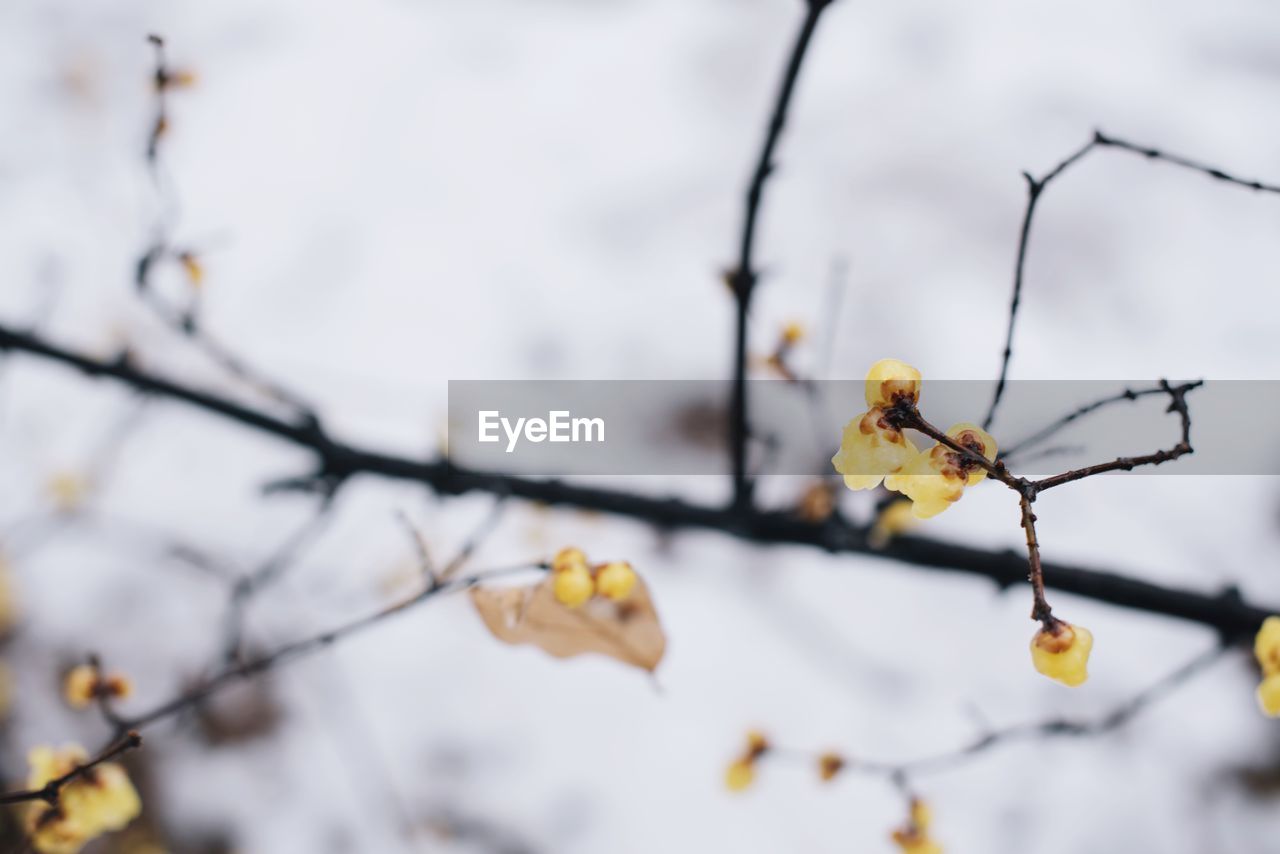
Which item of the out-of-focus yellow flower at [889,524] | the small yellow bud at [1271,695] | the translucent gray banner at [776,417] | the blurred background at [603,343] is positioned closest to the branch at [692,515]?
the out-of-focus yellow flower at [889,524]

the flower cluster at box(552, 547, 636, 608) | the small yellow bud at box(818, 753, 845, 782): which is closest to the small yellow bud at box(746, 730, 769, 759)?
the small yellow bud at box(818, 753, 845, 782)

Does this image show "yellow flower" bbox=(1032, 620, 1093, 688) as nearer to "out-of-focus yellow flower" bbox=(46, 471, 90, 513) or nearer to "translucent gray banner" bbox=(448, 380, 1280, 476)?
"translucent gray banner" bbox=(448, 380, 1280, 476)

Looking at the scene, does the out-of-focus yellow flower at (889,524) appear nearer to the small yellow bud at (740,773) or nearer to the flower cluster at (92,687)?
the small yellow bud at (740,773)

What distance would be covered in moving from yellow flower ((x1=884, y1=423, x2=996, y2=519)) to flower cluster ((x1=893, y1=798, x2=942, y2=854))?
77 centimetres

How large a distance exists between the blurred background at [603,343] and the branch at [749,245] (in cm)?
94

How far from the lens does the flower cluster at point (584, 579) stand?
927 mm

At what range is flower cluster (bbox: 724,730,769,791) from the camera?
1.45m

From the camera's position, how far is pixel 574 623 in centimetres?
105

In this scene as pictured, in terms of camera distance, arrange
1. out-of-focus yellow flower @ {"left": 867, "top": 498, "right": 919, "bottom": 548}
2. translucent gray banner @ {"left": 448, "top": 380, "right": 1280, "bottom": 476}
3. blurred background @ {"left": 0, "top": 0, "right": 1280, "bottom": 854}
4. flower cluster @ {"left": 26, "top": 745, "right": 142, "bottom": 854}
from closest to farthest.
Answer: flower cluster @ {"left": 26, "top": 745, "right": 142, "bottom": 854} < out-of-focus yellow flower @ {"left": 867, "top": 498, "right": 919, "bottom": 548} < translucent gray banner @ {"left": 448, "top": 380, "right": 1280, "bottom": 476} < blurred background @ {"left": 0, "top": 0, "right": 1280, "bottom": 854}

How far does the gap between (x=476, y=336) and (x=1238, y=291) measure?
9.56ft

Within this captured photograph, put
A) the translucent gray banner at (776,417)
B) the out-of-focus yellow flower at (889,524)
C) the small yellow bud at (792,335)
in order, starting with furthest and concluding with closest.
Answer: the translucent gray banner at (776,417)
the small yellow bud at (792,335)
the out-of-focus yellow flower at (889,524)

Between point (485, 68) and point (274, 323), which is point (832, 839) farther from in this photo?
point (485, 68)

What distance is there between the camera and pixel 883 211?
9.99 feet

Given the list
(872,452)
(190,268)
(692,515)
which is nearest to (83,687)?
(190,268)
